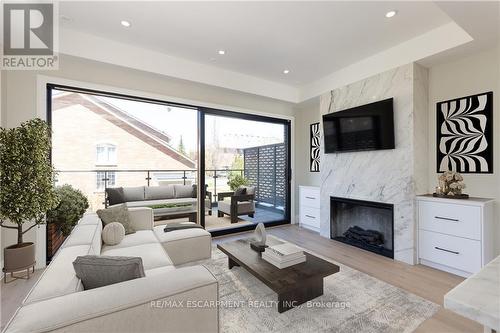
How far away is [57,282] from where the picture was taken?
3.78 ft

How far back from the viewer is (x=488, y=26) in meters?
2.25

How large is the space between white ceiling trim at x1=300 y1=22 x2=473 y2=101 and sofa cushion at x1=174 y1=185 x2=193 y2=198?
3562mm

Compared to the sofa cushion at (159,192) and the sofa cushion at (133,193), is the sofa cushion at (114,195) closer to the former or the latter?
the sofa cushion at (133,193)

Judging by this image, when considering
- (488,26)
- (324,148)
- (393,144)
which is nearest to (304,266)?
(393,144)

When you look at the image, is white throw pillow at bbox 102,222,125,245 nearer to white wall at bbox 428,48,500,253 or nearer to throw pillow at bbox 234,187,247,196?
throw pillow at bbox 234,187,247,196

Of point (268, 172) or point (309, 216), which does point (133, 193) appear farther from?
point (309, 216)

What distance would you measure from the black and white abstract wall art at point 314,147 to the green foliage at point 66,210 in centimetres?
415

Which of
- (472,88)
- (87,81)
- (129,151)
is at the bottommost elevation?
(129,151)

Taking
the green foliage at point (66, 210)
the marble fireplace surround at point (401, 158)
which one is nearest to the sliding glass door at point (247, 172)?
the marble fireplace surround at point (401, 158)

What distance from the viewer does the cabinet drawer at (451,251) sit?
249 centimetres

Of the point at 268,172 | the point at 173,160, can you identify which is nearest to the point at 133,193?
the point at 173,160

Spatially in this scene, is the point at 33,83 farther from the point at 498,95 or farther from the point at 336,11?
the point at 498,95

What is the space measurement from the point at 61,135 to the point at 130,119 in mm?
1283

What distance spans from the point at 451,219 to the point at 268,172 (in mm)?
3317
